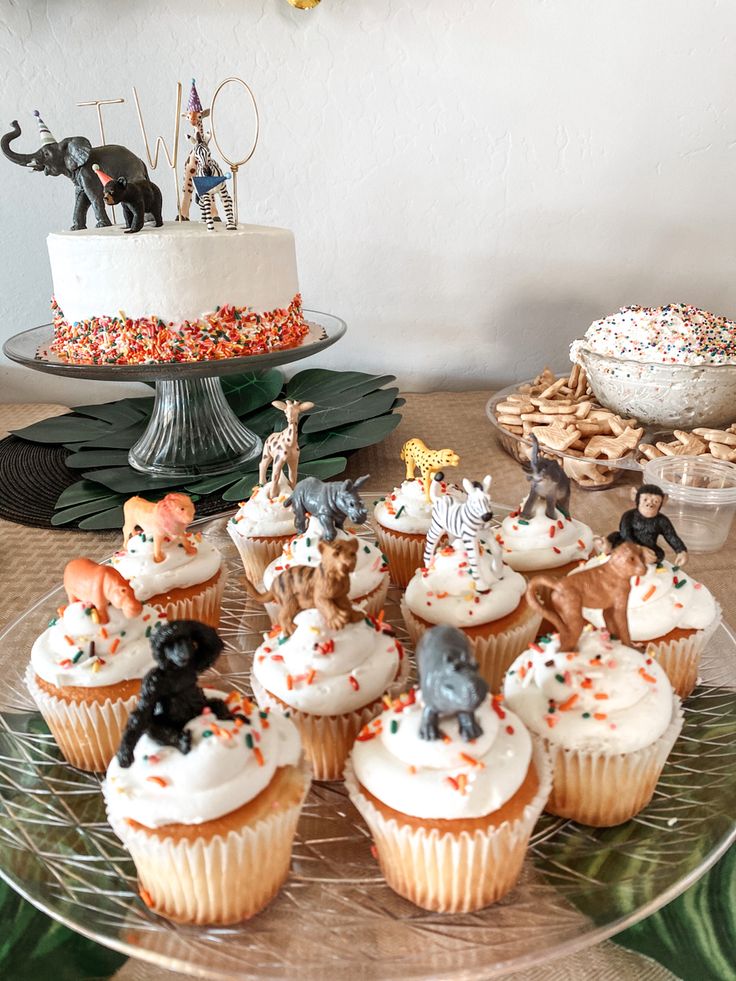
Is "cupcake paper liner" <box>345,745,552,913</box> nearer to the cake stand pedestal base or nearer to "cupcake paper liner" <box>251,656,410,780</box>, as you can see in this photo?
"cupcake paper liner" <box>251,656,410,780</box>

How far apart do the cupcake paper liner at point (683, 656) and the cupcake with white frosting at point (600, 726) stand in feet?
0.76

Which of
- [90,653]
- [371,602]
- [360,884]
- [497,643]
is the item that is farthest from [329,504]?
[360,884]

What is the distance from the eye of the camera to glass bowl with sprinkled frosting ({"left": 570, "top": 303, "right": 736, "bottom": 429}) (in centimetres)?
272

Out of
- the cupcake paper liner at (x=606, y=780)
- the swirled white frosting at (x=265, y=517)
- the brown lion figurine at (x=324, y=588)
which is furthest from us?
the swirled white frosting at (x=265, y=517)

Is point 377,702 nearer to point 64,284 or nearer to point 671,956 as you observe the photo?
point 671,956

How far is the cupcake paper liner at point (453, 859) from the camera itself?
1.21 m

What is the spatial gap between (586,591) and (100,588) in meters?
0.93

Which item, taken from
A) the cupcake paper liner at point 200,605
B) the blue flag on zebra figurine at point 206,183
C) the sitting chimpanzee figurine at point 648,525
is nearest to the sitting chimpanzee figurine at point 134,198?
the blue flag on zebra figurine at point 206,183

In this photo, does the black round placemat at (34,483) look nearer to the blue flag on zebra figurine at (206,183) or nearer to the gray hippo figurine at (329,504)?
the gray hippo figurine at (329,504)

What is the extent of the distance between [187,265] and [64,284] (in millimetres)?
439

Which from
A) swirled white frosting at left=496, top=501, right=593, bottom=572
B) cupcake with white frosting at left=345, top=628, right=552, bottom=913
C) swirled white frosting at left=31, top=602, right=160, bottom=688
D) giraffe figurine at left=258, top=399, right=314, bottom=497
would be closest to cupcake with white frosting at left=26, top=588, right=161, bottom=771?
swirled white frosting at left=31, top=602, right=160, bottom=688

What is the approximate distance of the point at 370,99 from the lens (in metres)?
3.35

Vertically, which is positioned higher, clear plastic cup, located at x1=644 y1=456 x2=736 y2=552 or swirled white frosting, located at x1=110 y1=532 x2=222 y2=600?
swirled white frosting, located at x1=110 y1=532 x2=222 y2=600

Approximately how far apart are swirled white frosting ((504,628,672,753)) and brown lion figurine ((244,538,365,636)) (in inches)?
14.1
